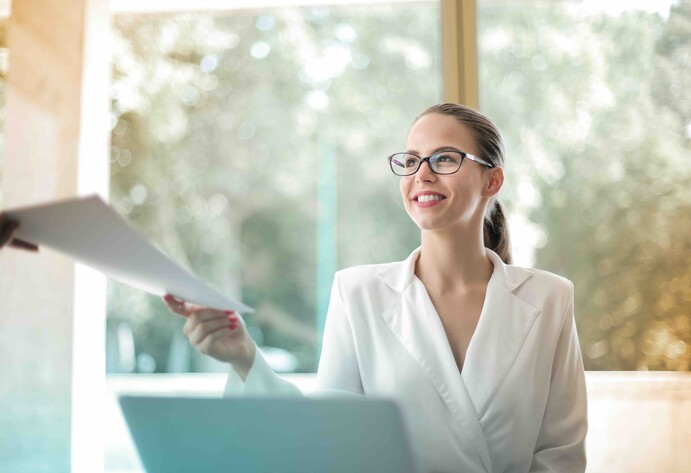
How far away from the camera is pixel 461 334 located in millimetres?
1465

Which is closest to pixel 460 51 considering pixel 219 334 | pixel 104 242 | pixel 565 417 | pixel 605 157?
pixel 605 157

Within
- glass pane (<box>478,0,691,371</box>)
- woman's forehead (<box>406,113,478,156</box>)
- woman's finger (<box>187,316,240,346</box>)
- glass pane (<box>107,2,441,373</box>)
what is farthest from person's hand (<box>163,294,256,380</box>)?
glass pane (<box>478,0,691,371</box>)

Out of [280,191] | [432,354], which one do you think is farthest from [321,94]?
[432,354]

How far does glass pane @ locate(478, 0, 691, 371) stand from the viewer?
2.15 m

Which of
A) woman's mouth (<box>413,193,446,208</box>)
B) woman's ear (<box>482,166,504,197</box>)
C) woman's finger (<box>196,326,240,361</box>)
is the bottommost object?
woman's finger (<box>196,326,240,361</box>)

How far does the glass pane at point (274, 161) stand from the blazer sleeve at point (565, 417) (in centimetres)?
88

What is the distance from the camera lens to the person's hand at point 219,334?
3.40ft

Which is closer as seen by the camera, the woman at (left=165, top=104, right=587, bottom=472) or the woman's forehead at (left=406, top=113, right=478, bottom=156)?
the woman at (left=165, top=104, right=587, bottom=472)

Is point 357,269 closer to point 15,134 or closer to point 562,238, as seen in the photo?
point 562,238

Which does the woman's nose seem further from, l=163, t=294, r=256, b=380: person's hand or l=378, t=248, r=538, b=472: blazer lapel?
l=163, t=294, r=256, b=380: person's hand

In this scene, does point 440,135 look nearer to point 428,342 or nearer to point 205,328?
point 428,342

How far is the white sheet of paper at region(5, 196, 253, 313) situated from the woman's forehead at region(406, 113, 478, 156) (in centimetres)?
68

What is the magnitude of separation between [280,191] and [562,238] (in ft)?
3.10

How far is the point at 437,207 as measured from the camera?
1431mm
